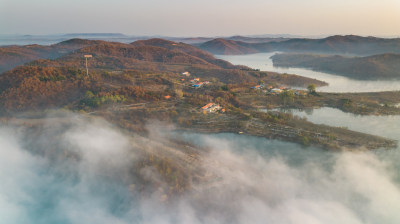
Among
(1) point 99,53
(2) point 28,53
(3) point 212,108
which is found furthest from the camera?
(2) point 28,53

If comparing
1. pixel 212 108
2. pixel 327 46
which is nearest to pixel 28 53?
pixel 212 108

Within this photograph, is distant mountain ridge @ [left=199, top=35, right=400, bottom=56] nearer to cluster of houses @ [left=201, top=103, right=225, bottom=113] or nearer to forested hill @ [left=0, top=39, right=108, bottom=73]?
forested hill @ [left=0, top=39, right=108, bottom=73]

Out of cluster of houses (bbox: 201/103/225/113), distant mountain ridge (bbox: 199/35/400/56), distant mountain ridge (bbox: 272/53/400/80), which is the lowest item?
cluster of houses (bbox: 201/103/225/113)

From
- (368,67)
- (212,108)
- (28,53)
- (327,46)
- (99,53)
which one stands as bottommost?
(212,108)

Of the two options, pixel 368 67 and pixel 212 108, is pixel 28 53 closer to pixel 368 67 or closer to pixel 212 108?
pixel 212 108

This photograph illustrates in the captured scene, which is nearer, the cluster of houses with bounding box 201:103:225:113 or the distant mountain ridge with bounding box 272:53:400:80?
the cluster of houses with bounding box 201:103:225:113

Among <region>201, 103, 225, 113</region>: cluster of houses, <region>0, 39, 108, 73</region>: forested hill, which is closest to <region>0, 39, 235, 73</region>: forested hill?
<region>0, 39, 108, 73</region>: forested hill

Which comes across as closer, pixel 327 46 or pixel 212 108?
pixel 212 108

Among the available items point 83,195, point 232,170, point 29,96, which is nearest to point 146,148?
point 83,195

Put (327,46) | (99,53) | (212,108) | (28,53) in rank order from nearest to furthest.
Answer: (212,108), (99,53), (28,53), (327,46)

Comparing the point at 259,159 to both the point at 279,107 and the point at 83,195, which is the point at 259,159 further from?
the point at 279,107

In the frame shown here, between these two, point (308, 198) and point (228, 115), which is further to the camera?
point (228, 115)
